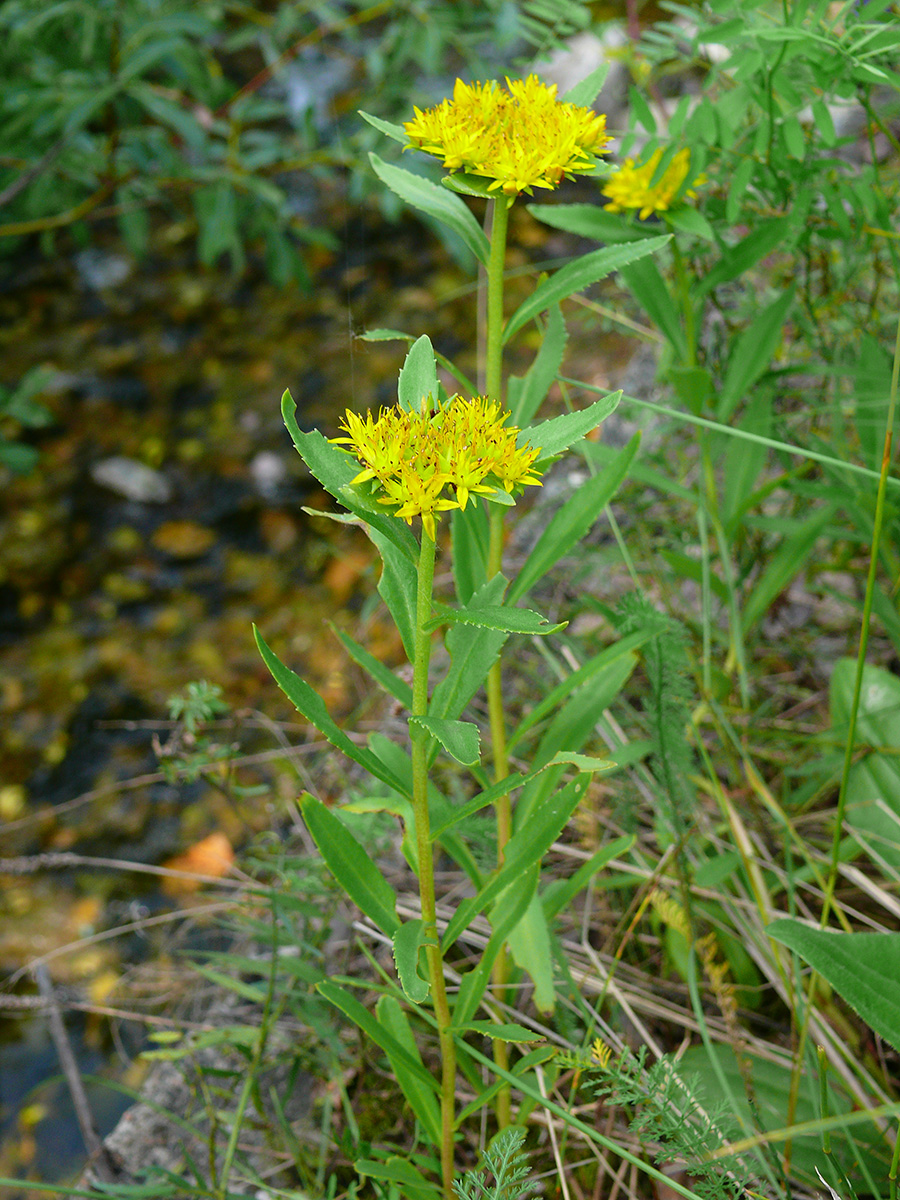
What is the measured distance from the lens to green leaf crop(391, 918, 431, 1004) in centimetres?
57

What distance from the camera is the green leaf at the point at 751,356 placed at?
1108mm

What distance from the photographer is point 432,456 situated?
1.83 feet

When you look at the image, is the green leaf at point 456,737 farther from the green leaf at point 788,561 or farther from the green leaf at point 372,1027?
the green leaf at point 788,561

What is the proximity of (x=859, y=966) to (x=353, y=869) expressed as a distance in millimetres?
385

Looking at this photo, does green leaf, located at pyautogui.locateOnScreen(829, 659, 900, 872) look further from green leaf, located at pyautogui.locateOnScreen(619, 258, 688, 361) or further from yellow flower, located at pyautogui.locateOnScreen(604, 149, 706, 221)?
yellow flower, located at pyautogui.locateOnScreen(604, 149, 706, 221)

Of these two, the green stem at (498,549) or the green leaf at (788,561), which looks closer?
the green stem at (498,549)

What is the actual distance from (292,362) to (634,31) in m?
1.42

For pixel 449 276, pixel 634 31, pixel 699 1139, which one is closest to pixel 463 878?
pixel 699 1139

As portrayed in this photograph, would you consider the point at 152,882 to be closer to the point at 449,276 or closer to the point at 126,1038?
the point at 126,1038

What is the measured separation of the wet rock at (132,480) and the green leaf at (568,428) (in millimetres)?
1950

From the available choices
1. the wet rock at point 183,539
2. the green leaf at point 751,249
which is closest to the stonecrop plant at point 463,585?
the green leaf at point 751,249

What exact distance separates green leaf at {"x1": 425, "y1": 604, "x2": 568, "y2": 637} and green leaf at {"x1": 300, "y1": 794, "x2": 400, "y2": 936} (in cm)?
19

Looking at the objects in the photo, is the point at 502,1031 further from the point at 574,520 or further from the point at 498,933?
the point at 574,520

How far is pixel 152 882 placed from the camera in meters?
1.80
